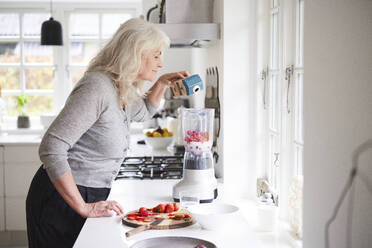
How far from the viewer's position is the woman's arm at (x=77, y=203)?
172cm

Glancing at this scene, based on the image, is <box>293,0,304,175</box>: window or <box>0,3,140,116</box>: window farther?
<box>0,3,140,116</box>: window

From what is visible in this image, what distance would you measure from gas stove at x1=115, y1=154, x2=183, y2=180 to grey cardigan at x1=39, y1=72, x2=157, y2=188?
633mm

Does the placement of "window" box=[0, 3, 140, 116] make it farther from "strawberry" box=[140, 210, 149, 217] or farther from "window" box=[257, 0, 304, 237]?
"strawberry" box=[140, 210, 149, 217]

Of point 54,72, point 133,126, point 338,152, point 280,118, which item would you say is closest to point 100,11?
point 54,72

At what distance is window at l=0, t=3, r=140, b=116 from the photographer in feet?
18.5

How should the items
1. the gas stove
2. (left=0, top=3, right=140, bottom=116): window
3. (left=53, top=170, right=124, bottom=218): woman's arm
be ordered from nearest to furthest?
1. (left=53, top=170, right=124, bottom=218): woman's arm
2. the gas stove
3. (left=0, top=3, right=140, bottom=116): window

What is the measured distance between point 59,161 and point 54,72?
4151 mm

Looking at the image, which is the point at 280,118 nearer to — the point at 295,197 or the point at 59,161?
the point at 295,197

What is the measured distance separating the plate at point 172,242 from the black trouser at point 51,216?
544 millimetres

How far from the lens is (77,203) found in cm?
175

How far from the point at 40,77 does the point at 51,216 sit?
401 cm

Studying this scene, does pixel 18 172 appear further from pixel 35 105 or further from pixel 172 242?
pixel 172 242

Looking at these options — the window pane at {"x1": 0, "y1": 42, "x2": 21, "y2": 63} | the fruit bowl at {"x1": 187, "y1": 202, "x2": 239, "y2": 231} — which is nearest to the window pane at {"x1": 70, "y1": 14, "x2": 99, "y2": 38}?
the window pane at {"x1": 0, "y1": 42, "x2": 21, "y2": 63}

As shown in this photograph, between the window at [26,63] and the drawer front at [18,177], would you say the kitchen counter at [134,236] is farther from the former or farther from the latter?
the window at [26,63]
